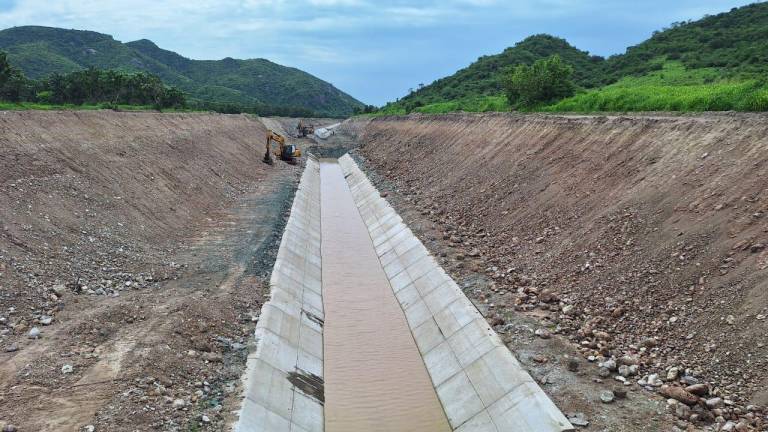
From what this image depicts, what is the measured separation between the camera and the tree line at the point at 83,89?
5094cm

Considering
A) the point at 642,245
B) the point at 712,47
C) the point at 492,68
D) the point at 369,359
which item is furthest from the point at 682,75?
the point at 492,68

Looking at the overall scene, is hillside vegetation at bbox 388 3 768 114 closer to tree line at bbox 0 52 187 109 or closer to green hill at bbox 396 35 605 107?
green hill at bbox 396 35 605 107

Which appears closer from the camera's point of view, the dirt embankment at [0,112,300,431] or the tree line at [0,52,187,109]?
the dirt embankment at [0,112,300,431]

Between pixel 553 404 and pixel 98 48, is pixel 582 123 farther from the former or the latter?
pixel 98 48

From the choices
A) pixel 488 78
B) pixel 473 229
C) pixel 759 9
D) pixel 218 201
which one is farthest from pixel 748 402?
pixel 488 78

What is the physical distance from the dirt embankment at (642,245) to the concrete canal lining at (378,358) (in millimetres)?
1362

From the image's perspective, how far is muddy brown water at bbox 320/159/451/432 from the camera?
11.7 metres

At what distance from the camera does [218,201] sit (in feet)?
91.9

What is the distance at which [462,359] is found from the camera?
43.1 feet

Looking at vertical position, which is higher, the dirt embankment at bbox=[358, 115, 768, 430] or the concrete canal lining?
the dirt embankment at bbox=[358, 115, 768, 430]

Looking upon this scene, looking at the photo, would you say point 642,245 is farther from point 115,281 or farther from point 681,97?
point 115,281

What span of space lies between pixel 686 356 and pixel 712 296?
5.09 feet

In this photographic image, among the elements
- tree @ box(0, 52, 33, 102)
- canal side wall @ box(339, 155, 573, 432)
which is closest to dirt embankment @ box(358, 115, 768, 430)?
canal side wall @ box(339, 155, 573, 432)

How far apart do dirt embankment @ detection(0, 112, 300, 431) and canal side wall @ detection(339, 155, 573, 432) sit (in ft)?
15.7
